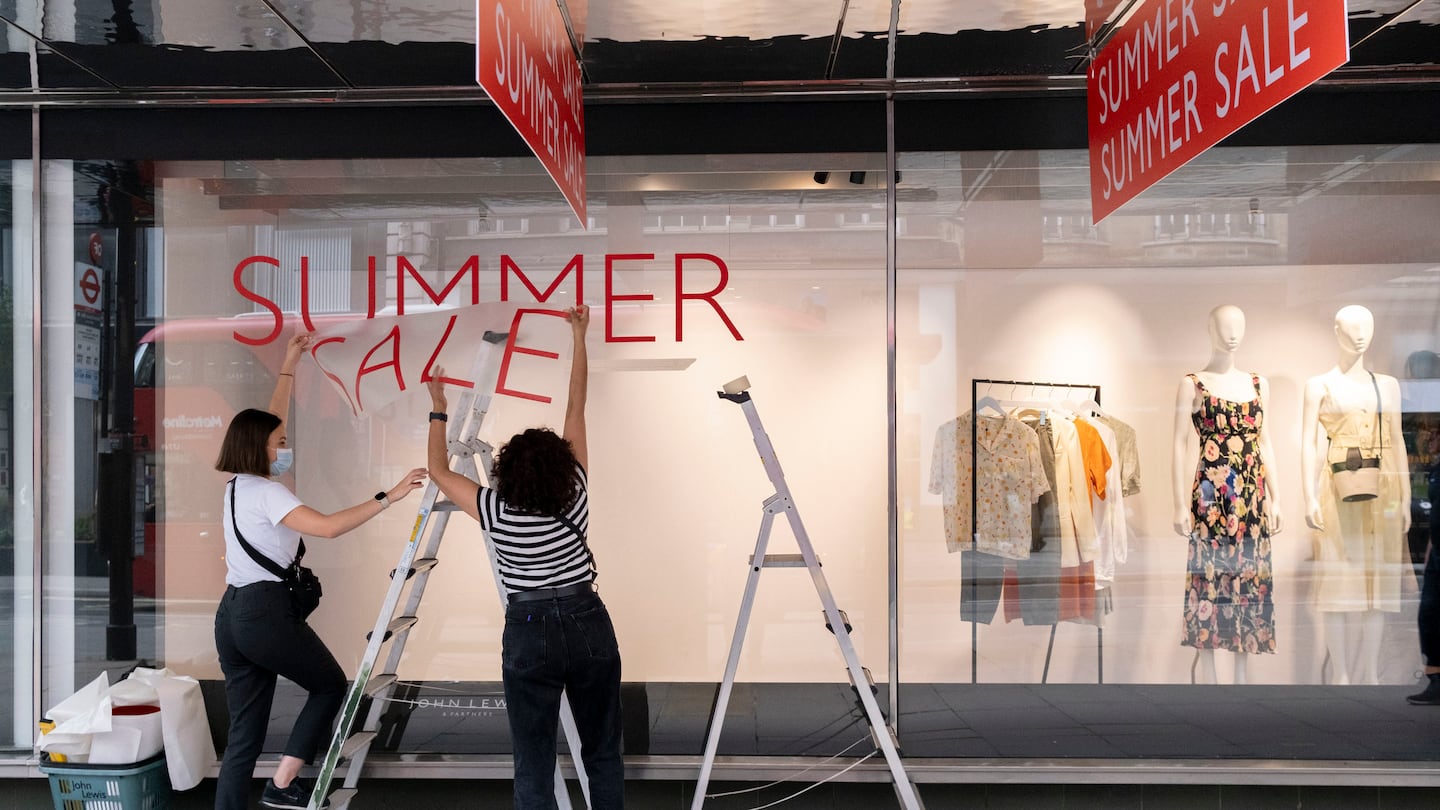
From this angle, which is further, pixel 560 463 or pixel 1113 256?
pixel 1113 256

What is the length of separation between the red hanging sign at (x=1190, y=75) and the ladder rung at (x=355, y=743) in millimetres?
3053

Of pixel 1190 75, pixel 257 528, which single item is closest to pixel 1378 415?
pixel 1190 75

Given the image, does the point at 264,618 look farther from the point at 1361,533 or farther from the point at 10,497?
the point at 1361,533

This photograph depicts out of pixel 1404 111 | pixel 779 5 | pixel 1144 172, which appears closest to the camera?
pixel 1144 172

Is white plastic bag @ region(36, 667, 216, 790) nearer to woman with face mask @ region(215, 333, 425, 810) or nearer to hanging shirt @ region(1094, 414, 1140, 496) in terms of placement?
woman with face mask @ region(215, 333, 425, 810)

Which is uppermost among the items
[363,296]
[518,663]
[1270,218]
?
[1270,218]

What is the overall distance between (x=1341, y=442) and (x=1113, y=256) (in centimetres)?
125

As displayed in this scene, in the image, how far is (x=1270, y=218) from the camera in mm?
4445

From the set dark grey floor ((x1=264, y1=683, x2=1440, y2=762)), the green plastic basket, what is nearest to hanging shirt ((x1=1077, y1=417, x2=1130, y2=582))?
dark grey floor ((x1=264, y1=683, x2=1440, y2=762))

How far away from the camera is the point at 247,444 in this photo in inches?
140

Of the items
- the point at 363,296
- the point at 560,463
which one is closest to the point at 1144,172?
the point at 560,463

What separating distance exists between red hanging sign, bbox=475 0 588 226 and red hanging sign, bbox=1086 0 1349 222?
1.60 meters

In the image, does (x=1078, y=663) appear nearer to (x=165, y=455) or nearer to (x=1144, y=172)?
(x=1144, y=172)

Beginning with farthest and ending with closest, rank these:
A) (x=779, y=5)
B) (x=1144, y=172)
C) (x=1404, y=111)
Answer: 1. (x=1404, y=111)
2. (x=779, y=5)
3. (x=1144, y=172)
